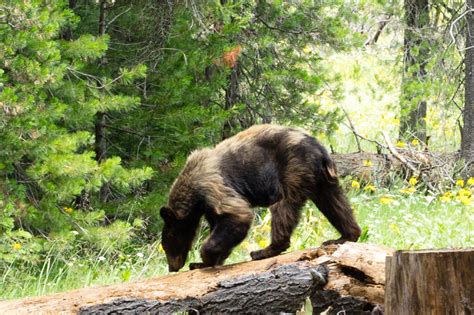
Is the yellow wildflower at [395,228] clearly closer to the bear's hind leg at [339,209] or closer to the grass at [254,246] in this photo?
the grass at [254,246]

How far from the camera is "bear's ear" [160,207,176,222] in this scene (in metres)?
7.02

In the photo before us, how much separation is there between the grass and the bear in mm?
935

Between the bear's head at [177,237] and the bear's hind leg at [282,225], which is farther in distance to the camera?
the bear's head at [177,237]

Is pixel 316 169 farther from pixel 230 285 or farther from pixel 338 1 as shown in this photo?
pixel 338 1

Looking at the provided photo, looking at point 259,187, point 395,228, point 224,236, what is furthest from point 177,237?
point 395,228

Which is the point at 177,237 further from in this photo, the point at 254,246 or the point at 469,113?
the point at 469,113

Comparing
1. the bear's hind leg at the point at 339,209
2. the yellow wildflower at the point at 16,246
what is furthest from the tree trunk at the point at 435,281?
the yellow wildflower at the point at 16,246

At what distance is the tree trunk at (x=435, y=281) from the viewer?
426 centimetres

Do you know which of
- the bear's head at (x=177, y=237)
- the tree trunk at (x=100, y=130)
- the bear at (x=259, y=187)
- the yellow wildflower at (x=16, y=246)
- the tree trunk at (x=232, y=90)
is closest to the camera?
the bear at (x=259, y=187)

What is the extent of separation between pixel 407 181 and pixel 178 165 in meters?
4.21

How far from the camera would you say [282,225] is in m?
6.87

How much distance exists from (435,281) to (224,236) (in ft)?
8.62

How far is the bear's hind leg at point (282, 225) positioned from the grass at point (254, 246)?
3.87 feet

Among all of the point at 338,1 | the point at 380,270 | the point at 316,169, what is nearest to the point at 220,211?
the point at 316,169
